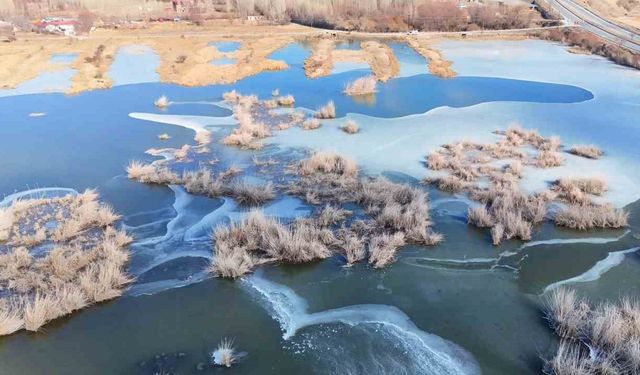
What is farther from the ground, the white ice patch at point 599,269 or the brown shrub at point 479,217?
the brown shrub at point 479,217

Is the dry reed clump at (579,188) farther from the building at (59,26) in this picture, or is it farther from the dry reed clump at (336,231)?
the building at (59,26)

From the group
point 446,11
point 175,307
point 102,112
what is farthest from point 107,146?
point 446,11

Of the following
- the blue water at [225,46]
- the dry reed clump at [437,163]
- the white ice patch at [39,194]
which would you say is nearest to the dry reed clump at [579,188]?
the dry reed clump at [437,163]

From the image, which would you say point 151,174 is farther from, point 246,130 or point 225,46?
point 225,46

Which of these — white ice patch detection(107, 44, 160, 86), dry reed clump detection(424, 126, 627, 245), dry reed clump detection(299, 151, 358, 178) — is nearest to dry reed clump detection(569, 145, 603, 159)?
dry reed clump detection(424, 126, 627, 245)

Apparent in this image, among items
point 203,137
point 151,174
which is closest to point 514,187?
point 151,174

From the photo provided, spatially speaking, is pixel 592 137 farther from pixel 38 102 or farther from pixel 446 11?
pixel 446 11
